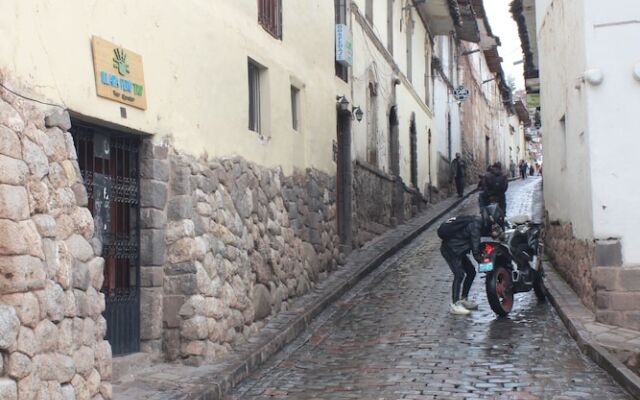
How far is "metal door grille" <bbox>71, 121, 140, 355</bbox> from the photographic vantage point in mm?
6309

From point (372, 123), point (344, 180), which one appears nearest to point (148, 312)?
point (344, 180)

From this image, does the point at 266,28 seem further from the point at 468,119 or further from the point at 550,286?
the point at 468,119

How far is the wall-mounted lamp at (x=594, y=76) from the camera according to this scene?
28.0ft

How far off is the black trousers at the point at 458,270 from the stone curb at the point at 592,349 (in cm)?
112

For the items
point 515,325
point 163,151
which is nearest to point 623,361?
point 515,325

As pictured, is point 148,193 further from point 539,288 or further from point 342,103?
point 342,103

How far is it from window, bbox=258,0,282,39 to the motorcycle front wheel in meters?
4.09

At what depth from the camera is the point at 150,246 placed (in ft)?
22.8

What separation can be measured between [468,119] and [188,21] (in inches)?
1133

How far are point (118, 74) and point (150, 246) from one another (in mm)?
1576

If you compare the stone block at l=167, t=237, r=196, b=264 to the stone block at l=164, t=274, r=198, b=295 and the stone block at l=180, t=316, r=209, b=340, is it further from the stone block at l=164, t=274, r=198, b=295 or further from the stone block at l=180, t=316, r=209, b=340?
the stone block at l=180, t=316, r=209, b=340

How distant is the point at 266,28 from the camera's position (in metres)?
9.85

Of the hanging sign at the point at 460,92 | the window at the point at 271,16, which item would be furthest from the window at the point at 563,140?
the hanging sign at the point at 460,92

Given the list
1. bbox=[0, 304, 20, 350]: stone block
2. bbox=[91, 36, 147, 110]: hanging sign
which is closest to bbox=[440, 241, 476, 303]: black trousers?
bbox=[91, 36, 147, 110]: hanging sign
